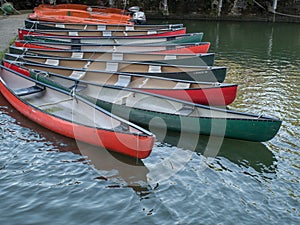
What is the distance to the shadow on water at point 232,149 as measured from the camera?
8.66 meters

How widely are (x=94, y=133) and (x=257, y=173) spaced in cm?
374

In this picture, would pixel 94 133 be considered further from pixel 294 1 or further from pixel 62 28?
pixel 294 1

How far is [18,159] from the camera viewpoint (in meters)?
8.38

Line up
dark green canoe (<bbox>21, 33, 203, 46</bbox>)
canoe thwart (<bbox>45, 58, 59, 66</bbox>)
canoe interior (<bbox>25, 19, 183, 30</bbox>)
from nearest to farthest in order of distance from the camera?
canoe thwart (<bbox>45, 58, 59, 66</bbox>)
dark green canoe (<bbox>21, 33, 203, 46</bbox>)
canoe interior (<bbox>25, 19, 183, 30</bbox>)

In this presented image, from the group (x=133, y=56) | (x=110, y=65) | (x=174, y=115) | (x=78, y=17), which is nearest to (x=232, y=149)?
(x=174, y=115)

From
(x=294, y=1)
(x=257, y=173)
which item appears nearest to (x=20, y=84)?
(x=257, y=173)

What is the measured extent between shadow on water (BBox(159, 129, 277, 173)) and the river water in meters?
0.02

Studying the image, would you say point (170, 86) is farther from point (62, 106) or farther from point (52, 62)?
point (52, 62)

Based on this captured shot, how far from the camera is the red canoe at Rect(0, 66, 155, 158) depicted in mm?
7901

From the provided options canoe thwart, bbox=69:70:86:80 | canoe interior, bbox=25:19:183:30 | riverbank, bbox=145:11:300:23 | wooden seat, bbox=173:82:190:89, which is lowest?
wooden seat, bbox=173:82:190:89

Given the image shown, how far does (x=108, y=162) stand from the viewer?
27.3 feet

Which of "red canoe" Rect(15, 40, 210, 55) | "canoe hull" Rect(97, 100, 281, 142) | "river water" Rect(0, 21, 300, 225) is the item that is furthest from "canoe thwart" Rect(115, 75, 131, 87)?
"red canoe" Rect(15, 40, 210, 55)

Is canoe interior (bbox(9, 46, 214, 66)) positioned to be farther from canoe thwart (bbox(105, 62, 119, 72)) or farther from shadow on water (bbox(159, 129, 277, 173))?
shadow on water (bbox(159, 129, 277, 173))

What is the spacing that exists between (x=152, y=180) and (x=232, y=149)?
2.47 meters
